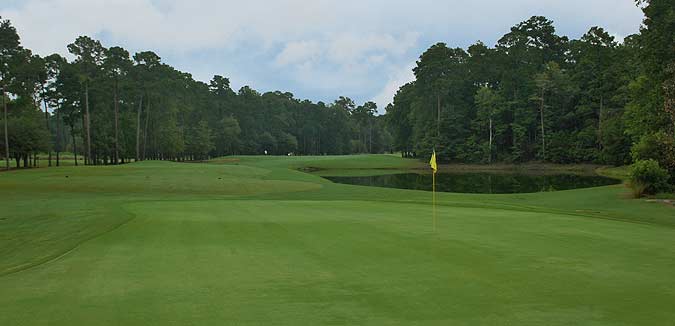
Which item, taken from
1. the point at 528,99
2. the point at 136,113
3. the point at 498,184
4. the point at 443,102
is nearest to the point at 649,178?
the point at 498,184

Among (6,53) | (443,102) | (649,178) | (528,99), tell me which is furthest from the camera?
(443,102)

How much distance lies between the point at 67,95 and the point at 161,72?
746 inches

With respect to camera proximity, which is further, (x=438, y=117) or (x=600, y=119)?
(x=438, y=117)

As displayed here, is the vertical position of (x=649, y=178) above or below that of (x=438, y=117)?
below

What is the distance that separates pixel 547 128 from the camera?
216 ft

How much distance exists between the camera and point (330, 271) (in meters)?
6.33

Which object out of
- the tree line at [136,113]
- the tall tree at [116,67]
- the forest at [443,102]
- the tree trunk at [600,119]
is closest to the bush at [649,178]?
the forest at [443,102]

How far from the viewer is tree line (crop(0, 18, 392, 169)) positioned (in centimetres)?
4731

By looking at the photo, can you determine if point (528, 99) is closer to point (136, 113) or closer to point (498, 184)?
point (498, 184)

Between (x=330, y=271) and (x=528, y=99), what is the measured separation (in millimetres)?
66338

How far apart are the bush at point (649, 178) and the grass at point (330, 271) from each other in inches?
504

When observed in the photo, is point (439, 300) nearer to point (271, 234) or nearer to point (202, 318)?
point (202, 318)

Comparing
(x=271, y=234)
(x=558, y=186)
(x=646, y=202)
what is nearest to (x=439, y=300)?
(x=271, y=234)

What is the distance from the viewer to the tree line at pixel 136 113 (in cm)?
4731
